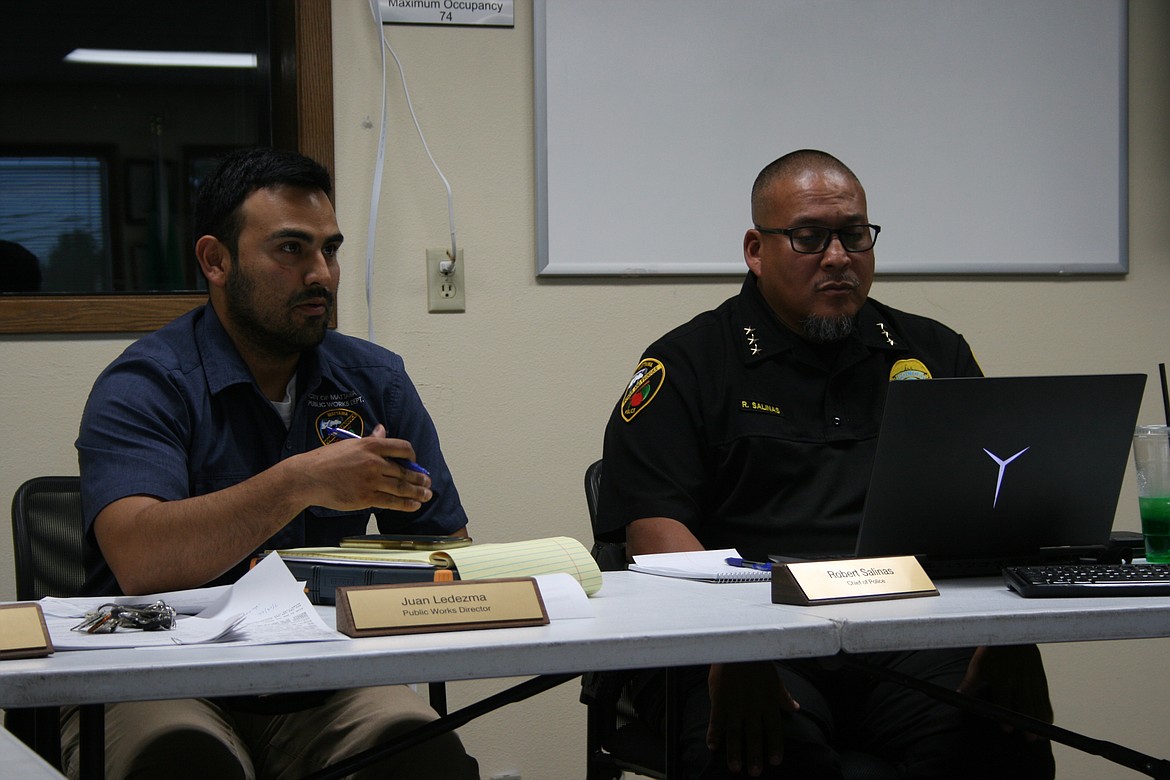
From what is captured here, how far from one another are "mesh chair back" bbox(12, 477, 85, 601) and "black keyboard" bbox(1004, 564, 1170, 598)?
137cm

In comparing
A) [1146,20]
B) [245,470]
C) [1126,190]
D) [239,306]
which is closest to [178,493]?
[245,470]

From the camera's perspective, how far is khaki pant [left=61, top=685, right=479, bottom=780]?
1.36 metres

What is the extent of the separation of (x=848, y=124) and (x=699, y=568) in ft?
5.42

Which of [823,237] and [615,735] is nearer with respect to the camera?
[615,735]

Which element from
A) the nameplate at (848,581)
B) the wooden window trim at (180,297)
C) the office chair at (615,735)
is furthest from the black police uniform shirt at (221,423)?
the nameplate at (848,581)

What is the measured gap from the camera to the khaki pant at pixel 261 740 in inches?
53.7

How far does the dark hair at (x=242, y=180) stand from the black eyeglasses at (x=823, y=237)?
2.73ft

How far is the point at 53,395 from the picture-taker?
243 cm

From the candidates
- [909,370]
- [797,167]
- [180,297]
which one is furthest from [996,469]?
[180,297]

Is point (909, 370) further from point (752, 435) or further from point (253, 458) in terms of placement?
point (253, 458)

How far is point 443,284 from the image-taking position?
8.61 ft

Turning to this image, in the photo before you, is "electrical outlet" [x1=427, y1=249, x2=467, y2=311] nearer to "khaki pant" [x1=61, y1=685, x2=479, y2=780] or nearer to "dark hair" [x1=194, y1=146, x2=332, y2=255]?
"dark hair" [x1=194, y1=146, x2=332, y2=255]

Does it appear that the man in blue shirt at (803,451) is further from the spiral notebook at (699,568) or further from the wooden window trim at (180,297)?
the wooden window trim at (180,297)

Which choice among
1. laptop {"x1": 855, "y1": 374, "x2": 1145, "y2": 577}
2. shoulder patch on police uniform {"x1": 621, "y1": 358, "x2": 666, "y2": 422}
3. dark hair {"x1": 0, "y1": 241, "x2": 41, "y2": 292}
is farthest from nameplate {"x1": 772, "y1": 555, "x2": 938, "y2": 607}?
dark hair {"x1": 0, "y1": 241, "x2": 41, "y2": 292}
